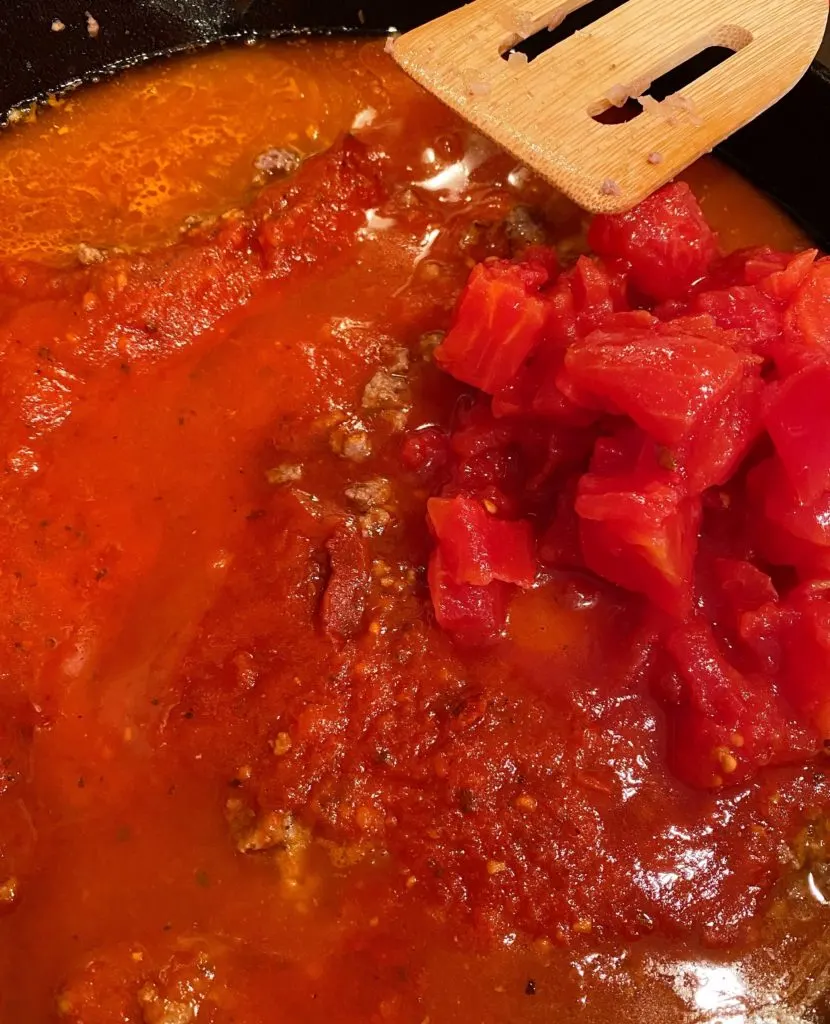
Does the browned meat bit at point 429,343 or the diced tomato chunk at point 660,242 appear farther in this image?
the browned meat bit at point 429,343

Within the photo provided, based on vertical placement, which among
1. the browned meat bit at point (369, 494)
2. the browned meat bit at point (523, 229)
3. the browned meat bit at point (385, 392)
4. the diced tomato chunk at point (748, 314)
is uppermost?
the diced tomato chunk at point (748, 314)

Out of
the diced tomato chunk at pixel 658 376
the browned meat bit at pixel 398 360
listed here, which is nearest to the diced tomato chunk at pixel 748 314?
the diced tomato chunk at pixel 658 376

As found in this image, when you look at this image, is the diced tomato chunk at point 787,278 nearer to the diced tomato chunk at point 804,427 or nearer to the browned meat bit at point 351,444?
the diced tomato chunk at point 804,427

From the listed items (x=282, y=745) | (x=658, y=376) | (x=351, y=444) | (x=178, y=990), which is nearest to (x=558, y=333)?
(x=658, y=376)

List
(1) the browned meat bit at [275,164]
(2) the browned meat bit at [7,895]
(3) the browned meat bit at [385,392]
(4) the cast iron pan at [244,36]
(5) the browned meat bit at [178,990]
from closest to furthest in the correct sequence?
(5) the browned meat bit at [178,990]
(2) the browned meat bit at [7,895]
(3) the browned meat bit at [385,392]
(4) the cast iron pan at [244,36]
(1) the browned meat bit at [275,164]

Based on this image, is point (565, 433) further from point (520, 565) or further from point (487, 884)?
point (487, 884)

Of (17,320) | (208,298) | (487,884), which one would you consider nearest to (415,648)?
(487,884)

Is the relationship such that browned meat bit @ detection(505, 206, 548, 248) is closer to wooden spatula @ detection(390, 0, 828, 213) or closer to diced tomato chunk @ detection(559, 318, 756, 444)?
wooden spatula @ detection(390, 0, 828, 213)

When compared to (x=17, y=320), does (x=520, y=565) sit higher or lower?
lower
